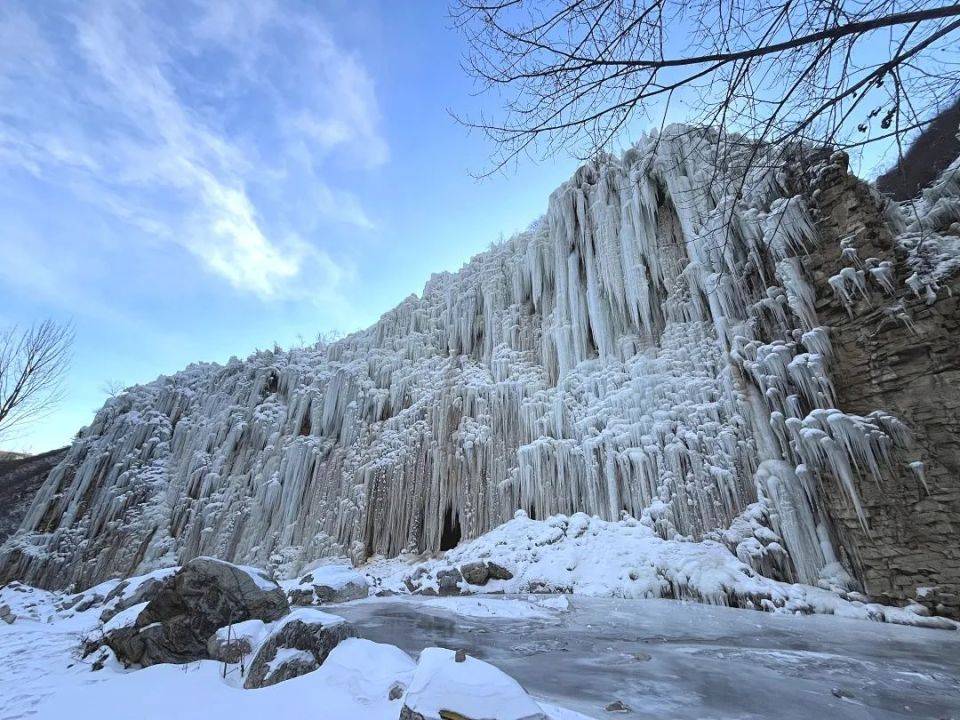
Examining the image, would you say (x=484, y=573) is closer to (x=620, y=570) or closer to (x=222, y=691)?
(x=620, y=570)

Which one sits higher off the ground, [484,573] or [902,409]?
[902,409]

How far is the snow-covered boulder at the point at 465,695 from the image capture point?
1888mm

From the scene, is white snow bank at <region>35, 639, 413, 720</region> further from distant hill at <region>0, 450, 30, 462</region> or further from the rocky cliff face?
distant hill at <region>0, 450, 30, 462</region>

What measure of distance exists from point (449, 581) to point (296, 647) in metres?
6.58

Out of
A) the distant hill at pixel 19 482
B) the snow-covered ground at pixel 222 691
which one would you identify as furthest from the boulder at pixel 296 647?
the distant hill at pixel 19 482

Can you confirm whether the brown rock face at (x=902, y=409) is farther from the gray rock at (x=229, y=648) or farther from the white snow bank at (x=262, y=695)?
the gray rock at (x=229, y=648)

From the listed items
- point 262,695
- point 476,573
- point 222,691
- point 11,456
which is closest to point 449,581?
point 476,573

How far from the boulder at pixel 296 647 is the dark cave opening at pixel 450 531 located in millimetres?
9498

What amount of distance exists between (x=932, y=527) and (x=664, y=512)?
3987 mm

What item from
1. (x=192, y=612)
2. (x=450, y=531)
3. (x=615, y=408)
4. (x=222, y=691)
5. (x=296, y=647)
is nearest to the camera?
(x=222, y=691)

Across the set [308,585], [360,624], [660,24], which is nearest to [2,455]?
[308,585]

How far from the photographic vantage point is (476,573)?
9.53 m

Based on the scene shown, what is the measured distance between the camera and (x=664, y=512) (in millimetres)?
9078

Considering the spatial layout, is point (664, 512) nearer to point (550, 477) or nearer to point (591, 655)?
point (550, 477)
